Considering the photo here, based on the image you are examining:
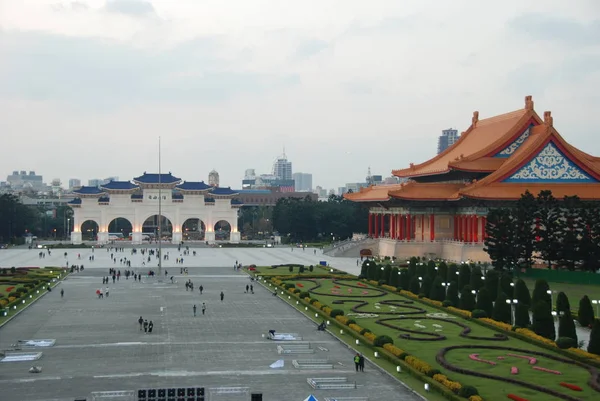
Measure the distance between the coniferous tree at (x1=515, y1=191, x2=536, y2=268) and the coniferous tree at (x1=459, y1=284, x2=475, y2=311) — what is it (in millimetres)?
16825

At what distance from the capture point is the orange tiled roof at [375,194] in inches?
3287

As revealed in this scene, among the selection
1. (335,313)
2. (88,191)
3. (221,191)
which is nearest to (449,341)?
(335,313)

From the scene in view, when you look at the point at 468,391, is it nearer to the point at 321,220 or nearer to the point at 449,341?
the point at 449,341

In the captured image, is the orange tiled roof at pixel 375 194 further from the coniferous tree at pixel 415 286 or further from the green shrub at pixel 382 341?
the green shrub at pixel 382 341

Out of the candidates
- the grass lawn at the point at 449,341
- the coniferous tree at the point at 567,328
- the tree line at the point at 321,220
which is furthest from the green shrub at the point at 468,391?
the tree line at the point at 321,220

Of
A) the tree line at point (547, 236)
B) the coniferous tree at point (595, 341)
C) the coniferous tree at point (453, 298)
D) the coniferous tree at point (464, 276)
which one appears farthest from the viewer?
the tree line at point (547, 236)

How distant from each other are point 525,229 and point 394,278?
35.9ft

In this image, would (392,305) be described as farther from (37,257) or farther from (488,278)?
(37,257)

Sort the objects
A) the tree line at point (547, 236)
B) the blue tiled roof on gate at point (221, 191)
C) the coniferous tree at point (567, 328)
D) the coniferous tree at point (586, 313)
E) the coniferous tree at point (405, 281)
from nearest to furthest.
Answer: the coniferous tree at point (567, 328), the coniferous tree at point (586, 313), the coniferous tree at point (405, 281), the tree line at point (547, 236), the blue tiled roof on gate at point (221, 191)

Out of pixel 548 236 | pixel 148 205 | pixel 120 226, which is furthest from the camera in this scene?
pixel 120 226

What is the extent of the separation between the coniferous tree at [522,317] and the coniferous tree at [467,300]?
5.87 metres

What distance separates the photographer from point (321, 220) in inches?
4587

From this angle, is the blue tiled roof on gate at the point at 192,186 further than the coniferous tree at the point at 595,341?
Yes

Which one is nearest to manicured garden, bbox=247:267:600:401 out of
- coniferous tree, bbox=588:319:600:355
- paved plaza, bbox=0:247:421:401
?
coniferous tree, bbox=588:319:600:355
